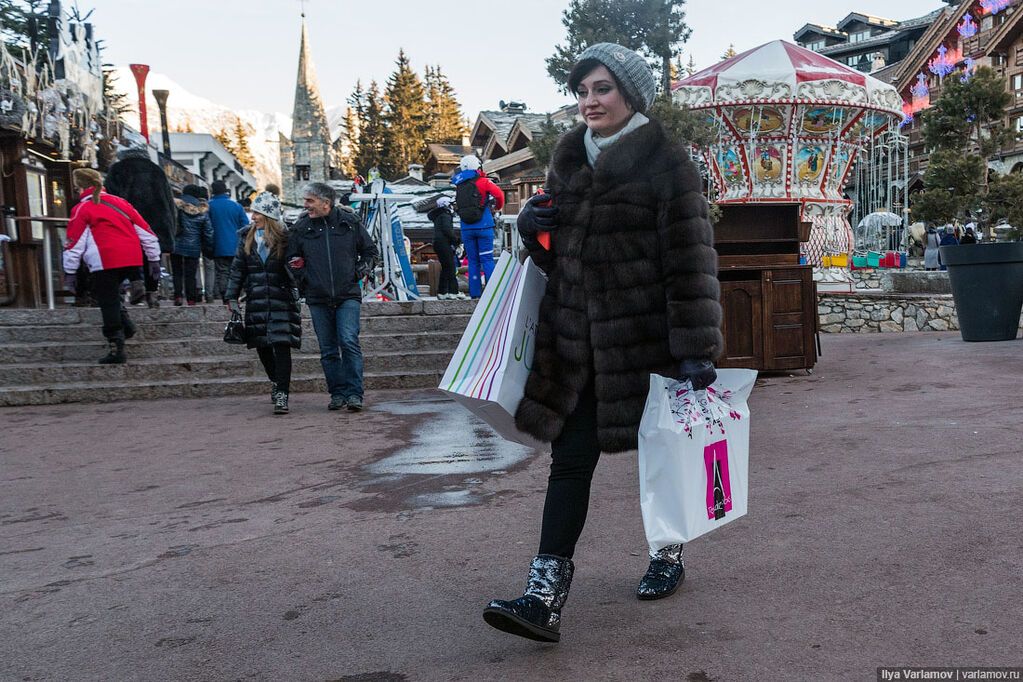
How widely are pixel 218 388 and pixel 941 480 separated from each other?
279 inches

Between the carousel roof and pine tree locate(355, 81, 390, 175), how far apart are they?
43.1 meters

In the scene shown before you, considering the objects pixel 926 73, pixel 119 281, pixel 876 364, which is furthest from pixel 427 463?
pixel 926 73

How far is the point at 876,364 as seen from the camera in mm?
10219

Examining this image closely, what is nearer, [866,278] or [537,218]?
[537,218]

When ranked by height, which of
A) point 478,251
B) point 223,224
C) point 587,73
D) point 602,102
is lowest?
point 478,251

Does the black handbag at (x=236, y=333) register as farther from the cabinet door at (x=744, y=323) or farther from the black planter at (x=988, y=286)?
the black planter at (x=988, y=286)

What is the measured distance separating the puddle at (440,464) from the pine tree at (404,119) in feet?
181

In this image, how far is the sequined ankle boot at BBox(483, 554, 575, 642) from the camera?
2809mm

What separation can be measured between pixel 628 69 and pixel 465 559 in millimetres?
2048

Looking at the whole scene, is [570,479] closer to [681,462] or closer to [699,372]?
[681,462]

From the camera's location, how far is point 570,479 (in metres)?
3.04

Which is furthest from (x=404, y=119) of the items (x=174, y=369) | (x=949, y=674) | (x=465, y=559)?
(x=949, y=674)

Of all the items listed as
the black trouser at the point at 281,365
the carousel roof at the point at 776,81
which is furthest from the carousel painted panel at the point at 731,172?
the black trouser at the point at 281,365

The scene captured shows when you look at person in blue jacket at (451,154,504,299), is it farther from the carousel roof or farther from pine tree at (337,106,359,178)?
pine tree at (337,106,359,178)
